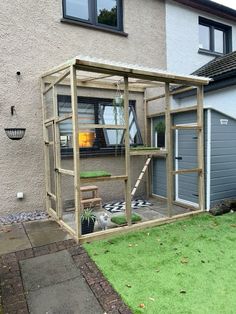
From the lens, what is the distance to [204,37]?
8742 mm

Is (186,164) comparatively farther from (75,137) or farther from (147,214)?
(75,137)

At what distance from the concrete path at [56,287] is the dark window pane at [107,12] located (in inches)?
225

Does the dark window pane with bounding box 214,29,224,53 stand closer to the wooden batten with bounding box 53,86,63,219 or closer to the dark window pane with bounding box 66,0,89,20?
the dark window pane with bounding box 66,0,89,20

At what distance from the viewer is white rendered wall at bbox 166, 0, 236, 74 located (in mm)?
7574

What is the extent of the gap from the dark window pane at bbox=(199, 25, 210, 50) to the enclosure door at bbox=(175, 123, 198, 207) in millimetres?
4375

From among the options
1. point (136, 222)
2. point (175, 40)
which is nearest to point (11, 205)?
point (136, 222)

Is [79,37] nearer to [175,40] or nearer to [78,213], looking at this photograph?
[175,40]

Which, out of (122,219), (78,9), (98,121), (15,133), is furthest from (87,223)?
(78,9)

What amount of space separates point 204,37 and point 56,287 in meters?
8.94

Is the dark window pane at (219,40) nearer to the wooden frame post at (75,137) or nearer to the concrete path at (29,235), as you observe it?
the wooden frame post at (75,137)

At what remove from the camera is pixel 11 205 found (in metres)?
5.34

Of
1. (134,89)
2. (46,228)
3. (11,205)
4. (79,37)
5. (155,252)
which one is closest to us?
(155,252)

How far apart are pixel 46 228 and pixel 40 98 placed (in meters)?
2.78

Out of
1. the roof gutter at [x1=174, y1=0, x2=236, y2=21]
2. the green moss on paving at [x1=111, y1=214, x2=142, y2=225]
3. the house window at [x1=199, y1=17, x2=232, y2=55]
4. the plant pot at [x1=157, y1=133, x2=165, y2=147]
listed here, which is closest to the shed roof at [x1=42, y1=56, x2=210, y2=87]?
the plant pot at [x1=157, y1=133, x2=165, y2=147]
